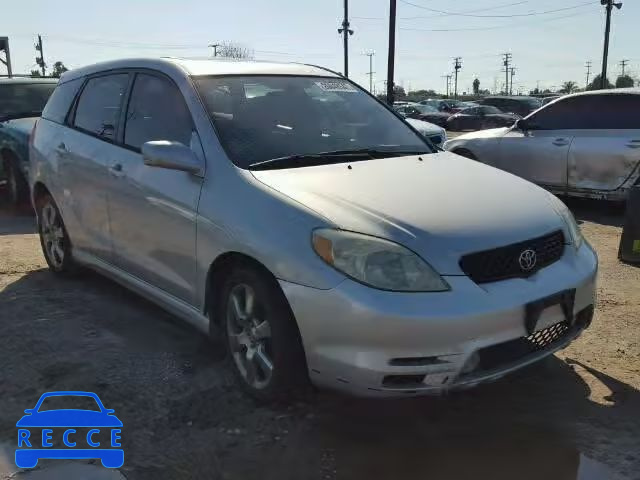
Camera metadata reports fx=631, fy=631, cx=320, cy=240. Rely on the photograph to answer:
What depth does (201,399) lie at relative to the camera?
3172 mm

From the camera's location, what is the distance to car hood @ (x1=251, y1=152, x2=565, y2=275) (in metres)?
2.66

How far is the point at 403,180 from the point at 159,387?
1.66 metres

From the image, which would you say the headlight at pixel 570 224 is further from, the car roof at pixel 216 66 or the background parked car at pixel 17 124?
the background parked car at pixel 17 124

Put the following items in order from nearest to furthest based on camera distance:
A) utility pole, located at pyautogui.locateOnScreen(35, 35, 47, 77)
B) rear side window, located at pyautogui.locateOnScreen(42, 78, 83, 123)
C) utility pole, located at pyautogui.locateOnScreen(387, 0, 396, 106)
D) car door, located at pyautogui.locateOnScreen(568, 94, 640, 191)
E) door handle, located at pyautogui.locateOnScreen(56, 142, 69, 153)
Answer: door handle, located at pyautogui.locateOnScreen(56, 142, 69, 153) < rear side window, located at pyautogui.locateOnScreen(42, 78, 83, 123) < car door, located at pyautogui.locateOnScreen(568, 94, 640, 191) < utility pole, located at pyautogui.locateOnScreen(387, 0, 396, 106) < utility pole, located at pyautogui.locateOnScreen(35, 35, 47, 77)

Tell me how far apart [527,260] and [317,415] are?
1.21 metres

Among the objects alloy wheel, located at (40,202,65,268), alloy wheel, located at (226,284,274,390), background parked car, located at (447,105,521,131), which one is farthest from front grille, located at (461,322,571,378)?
background parked car, located at (447,105,521,131)

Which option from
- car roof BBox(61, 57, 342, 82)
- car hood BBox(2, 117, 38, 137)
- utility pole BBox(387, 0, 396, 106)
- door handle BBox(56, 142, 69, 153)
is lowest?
door handle BBox(56, 142, 69, 153)

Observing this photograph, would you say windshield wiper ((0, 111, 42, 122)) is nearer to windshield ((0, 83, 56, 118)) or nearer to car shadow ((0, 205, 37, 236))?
windshield ((0, 83, 56, 118))

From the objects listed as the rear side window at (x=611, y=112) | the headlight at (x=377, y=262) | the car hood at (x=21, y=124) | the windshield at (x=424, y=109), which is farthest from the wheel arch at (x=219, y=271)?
the windshield at (x=424, y=109)

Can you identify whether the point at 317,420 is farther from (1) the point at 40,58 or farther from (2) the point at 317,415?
(1) the point at 40,58

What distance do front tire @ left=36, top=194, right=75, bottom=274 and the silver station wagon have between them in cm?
67

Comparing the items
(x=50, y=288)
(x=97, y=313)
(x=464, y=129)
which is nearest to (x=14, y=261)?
(x=50, y=288)

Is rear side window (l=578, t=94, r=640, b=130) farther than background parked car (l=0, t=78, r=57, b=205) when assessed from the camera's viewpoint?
No

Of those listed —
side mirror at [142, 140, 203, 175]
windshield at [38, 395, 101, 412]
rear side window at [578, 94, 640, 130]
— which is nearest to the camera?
windshield at [38, 395, 101, 412]
